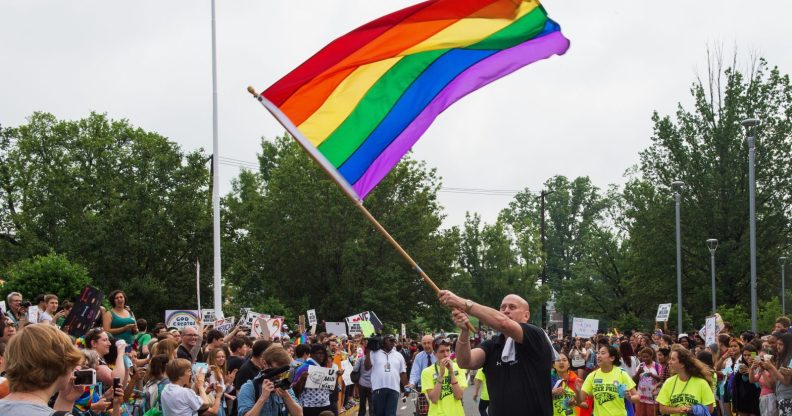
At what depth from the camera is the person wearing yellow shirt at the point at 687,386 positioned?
12445 mm

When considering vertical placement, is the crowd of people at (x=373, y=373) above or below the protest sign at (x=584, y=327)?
above

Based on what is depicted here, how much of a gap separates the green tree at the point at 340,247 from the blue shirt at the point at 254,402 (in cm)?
4305

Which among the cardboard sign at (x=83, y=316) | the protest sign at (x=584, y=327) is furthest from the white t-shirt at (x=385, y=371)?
the protest sign at (x=584, y=327)

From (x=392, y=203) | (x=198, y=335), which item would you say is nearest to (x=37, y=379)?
(x=198, y=335)

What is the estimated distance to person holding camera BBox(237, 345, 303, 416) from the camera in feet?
29.8

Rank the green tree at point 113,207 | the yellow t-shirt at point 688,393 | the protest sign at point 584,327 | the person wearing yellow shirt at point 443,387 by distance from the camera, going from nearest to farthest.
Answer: the yellow t-shirt at point 688,393 < the person wearing yellow shirt at point 443,387 < the protest sign at point 584,327 < the green tree at point 113,207

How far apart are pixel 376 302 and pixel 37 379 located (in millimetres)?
48351

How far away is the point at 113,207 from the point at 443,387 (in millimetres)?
42117

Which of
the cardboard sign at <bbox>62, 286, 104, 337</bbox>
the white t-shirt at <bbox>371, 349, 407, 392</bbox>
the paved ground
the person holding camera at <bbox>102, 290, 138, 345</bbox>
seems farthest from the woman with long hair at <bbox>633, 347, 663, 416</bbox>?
the paved ground

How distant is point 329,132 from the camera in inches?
361

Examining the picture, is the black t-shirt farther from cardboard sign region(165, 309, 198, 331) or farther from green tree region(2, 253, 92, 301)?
green tree region(2, 253, 92, 301)

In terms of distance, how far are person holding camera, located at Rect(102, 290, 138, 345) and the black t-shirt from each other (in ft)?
23.9

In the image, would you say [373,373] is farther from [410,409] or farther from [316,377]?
[410,409]

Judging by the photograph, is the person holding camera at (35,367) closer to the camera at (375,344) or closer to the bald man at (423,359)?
the bald man at (423,359)
